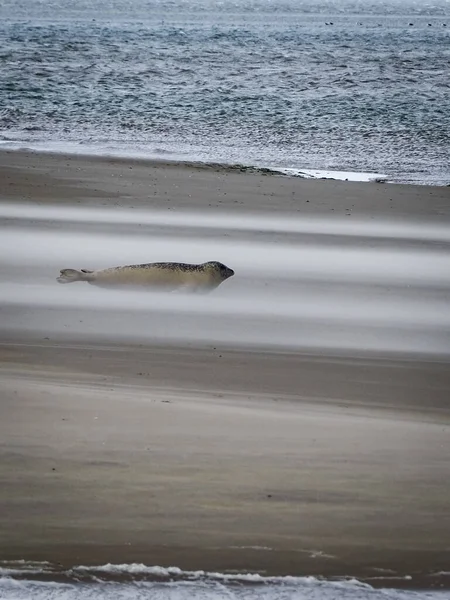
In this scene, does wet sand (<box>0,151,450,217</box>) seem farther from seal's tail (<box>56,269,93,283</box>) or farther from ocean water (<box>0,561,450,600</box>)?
ocean water (<box>0,561,450,600</box>)

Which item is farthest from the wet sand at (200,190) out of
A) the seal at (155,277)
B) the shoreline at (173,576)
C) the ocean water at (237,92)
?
the shoreline at (173,576)

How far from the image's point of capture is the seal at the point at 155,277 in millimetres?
5914

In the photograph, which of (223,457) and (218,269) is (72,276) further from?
(223,457)

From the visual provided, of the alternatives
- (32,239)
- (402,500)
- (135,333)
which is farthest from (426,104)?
(402,500)

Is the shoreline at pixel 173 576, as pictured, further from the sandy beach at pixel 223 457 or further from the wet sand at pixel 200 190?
the wet sand at pixel 200 190

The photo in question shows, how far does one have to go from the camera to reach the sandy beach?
3.28 meters

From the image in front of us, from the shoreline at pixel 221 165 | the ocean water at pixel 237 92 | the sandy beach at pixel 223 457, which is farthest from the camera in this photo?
the ocean water at pixel 237 92

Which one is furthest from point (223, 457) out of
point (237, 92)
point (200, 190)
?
point (237, 92)

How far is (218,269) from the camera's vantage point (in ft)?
20.0

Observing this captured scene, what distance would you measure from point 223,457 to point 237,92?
14.5 m

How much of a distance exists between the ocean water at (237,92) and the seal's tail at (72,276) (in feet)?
18.2

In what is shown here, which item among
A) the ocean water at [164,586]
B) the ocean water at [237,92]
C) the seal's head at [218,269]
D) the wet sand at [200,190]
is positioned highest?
the ocean water at [237,92]

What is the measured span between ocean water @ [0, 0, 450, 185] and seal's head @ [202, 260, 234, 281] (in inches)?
197

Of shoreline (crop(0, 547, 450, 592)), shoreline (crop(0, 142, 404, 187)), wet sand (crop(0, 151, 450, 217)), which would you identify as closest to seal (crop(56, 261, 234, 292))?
wet sand (crop(0, 151, 450, 217))
